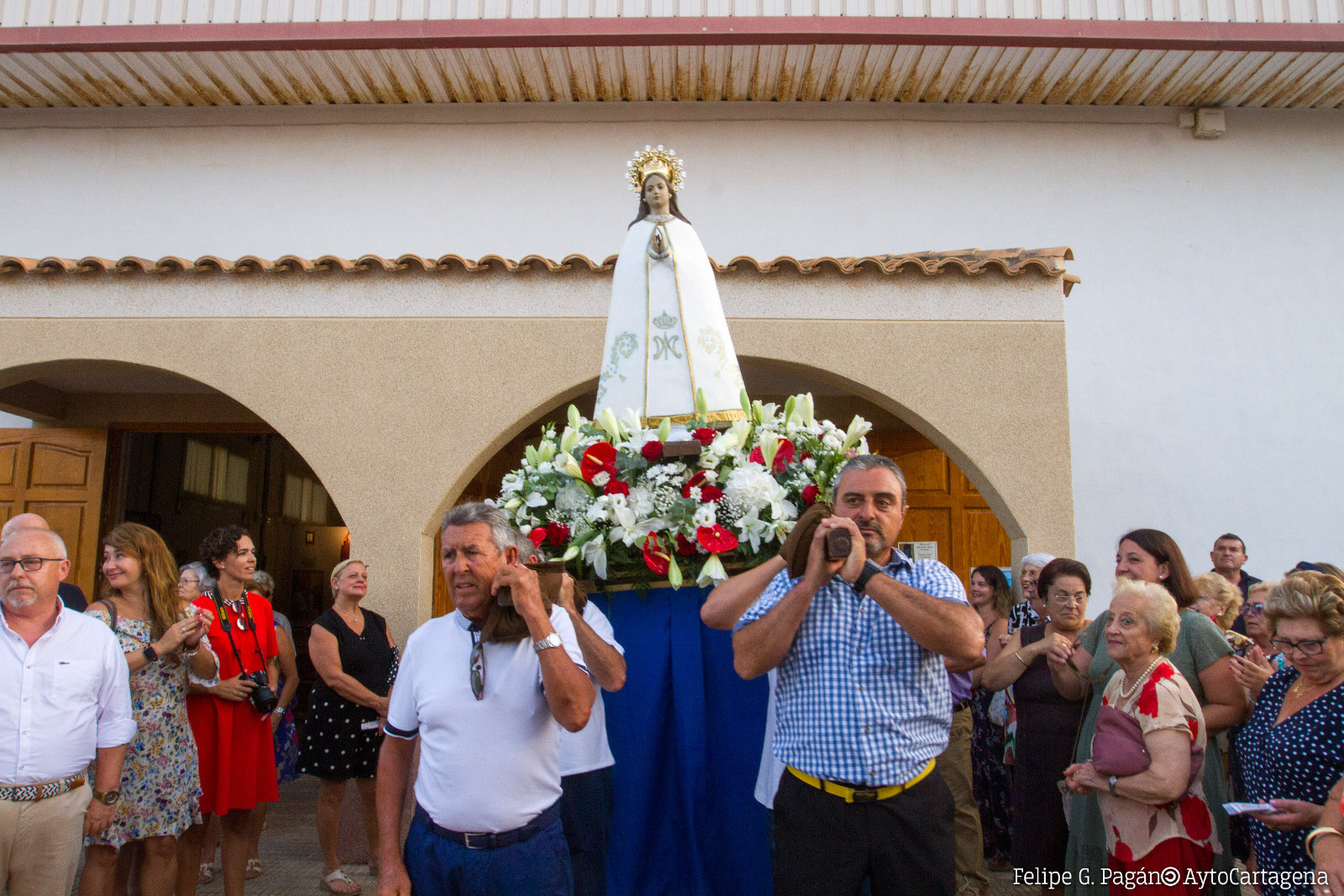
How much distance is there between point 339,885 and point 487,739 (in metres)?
3.33

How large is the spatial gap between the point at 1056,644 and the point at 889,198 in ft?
19.5

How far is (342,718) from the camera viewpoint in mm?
5094

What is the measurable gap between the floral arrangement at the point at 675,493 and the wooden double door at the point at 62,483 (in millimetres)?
5900

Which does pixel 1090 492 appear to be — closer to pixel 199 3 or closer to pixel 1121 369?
pixel 1121 369

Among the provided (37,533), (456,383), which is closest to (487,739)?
(37,533)

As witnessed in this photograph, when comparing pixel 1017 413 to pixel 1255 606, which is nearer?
pixel 1255 606

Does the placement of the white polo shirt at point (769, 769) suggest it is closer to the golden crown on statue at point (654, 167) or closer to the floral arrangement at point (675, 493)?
the floral arrangement at point (675, 493)

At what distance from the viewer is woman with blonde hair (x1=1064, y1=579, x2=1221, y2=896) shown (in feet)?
10.3

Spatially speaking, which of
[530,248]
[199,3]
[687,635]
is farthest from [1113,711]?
[199,3]

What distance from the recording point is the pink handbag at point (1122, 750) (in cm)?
318

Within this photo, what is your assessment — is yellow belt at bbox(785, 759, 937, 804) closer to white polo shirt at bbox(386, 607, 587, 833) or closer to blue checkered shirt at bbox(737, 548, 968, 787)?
blue checkered shirt at bbox(737, 548, 968, 787)

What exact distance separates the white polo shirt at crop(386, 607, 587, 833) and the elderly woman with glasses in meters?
2.12

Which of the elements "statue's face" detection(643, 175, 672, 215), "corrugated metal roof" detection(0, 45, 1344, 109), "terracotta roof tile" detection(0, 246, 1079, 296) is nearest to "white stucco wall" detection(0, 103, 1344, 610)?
"corrugated metal roof" detection(0, 45, 1344, 109)

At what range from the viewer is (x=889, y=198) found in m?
8.95
